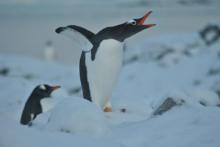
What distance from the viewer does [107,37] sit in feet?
10.5

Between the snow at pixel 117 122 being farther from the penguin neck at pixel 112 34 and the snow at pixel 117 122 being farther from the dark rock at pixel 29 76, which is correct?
the dark rock at pixel 29 76

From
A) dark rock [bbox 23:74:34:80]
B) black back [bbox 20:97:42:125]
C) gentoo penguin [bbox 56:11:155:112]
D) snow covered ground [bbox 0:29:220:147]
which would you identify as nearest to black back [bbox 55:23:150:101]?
gentoo penguin [bbox 56:11:155:112]

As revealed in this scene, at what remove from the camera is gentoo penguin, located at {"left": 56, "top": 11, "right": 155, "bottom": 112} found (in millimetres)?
3182

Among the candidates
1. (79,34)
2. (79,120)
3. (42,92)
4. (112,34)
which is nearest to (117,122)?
(79,120)

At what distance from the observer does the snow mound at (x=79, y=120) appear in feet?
6.74

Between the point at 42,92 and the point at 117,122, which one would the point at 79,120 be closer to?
the point at 117,122

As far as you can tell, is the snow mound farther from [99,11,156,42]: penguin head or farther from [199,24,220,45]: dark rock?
[199,24,220,45]: dark rock

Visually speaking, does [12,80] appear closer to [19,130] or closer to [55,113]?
[55,113]

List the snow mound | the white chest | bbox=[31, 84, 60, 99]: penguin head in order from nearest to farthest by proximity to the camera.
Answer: the snow mound, the white chest, bbox=[31, 84, 60, 99]: penguin head

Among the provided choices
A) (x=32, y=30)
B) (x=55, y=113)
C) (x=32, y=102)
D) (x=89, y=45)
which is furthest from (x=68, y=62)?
(x=55, y=113)

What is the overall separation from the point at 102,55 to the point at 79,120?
114 centimetres

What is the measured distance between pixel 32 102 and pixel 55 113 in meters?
2.22

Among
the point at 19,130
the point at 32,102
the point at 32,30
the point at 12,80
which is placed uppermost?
the point at 19,130

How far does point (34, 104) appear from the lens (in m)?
4.36
